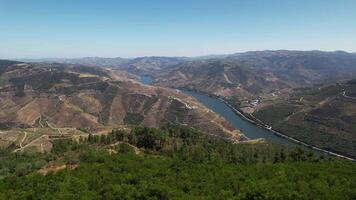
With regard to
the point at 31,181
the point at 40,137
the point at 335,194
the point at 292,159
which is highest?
the point at 335,194

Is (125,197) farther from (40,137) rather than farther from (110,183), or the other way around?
(40,137)

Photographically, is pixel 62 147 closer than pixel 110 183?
No

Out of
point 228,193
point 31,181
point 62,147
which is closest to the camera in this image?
point 228,193

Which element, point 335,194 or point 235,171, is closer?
point 335,194

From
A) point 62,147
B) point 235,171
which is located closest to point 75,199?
point 235,171

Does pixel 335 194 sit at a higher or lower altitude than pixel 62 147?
higher

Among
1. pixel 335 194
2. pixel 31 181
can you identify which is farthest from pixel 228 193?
Result: pixel 31 181

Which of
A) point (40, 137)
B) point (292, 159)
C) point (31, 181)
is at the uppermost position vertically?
point (31, 181)

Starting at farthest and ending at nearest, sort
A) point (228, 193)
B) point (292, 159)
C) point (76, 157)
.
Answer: point (292, 159) → point (76, 157) → point (228, 193)

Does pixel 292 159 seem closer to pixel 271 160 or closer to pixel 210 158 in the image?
pixel 271 160
